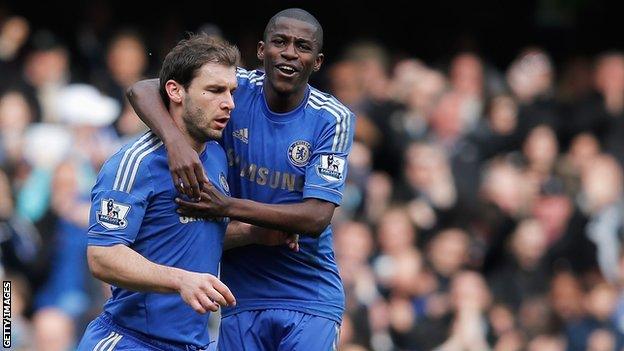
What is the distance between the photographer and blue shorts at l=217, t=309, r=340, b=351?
8.76 m

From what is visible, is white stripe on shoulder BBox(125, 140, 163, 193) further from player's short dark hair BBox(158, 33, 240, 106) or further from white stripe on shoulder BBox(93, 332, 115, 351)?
white stripe on shoulder BBox(93, 332, 115, 351)

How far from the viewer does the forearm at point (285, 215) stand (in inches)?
320

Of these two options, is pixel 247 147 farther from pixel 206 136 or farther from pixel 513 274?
pixel 513 274

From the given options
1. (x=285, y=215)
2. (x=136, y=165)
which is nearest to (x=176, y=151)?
(x=136, y=165)

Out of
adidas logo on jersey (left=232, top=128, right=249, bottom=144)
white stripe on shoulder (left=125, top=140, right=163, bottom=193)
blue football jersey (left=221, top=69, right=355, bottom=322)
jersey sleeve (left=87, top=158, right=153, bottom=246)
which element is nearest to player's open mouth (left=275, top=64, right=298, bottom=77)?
blue football jersey (left=221, top=69, right=355, bottom=322)

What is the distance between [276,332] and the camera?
28.9 feet

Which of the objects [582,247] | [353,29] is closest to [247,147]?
[582,247]

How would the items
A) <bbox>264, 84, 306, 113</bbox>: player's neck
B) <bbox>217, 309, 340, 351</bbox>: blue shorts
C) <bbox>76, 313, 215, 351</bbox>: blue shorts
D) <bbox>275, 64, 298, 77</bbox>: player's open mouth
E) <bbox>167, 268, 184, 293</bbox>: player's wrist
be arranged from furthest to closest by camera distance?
<bbox>217, 309, 340, 351</bbox>: blue shorts → <bbox>264, 84, 306, 113</bbox>: player's neck → <bbox>275, 64, 298, 77</bbox>: player's open mouth → <bbox>76, 313, 215, 351</bbox>: blue shorts → <bbox>167, 268, 184, 293</bbox>: player's wrist

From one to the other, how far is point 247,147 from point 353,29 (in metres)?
9.10

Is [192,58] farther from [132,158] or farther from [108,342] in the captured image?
[108,342]

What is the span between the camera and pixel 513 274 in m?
15.4

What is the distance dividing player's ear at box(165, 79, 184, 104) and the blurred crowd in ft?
15.0

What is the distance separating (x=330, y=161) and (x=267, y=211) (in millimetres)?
510

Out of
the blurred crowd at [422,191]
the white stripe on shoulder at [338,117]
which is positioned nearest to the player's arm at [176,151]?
the white stripe on shoulder at [338,117]
